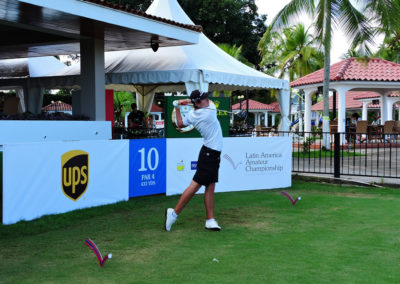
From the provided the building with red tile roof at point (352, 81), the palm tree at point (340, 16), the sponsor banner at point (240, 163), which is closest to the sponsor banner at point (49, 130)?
the sponsor banner at point (240, 163)

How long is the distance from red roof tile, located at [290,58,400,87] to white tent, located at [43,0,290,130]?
23.3ft

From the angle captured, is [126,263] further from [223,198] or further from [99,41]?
A: [99,41]

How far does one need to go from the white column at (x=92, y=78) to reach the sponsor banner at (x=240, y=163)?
4487 millimetres

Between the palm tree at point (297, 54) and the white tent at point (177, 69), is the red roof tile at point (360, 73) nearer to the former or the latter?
the white tent at point (177, 69)

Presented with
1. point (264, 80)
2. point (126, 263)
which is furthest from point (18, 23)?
point (126, 263)

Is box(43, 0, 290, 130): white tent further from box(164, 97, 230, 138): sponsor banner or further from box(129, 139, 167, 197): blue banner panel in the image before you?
box(129, 139, 167, 197): blue banner panel

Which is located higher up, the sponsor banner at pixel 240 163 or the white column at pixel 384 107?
the white column at pixel 384 107

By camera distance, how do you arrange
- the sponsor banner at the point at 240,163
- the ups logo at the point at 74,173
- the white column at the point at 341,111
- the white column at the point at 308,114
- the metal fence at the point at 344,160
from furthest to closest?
the white column at the point at 308,114
the white column at the point at 341,111
the metal fence at the point at 344,160
the sponsor banner at the point at 240,163
the ups logo at the point at 74,173

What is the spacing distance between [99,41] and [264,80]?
18.5ft

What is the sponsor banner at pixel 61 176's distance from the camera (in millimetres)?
6879

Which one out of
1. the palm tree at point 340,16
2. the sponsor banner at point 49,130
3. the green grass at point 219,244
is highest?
the palm tree at point 340,16

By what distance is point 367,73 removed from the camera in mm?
24203

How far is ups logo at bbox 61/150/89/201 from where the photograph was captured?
7613 mm

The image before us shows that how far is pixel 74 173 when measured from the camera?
25.4 feet
